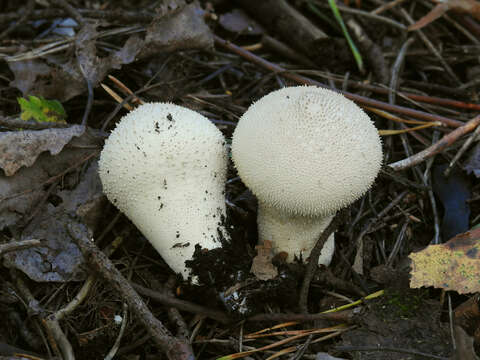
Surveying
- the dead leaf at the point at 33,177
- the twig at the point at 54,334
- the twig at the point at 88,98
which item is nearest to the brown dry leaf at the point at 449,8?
the twig at the point at 88,98

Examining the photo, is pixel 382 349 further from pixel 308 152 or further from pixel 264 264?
pixel 308 152

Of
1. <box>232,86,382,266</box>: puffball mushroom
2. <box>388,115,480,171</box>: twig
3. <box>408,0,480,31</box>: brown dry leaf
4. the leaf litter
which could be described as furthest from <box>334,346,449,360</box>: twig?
<box>408,0,480,31</box>: brown dry leaf

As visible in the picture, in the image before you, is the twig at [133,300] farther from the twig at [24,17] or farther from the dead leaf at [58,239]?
the twig at [24,17]

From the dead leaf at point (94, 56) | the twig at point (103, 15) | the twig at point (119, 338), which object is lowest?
the twig at point (119, 338)

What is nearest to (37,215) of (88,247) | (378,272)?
(88,247)

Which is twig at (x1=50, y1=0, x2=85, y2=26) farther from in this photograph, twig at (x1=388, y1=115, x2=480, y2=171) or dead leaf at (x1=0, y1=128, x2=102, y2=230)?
twig at (x1=388, y1=115, x2=480, y2=171)

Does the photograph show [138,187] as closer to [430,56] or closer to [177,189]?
[177,189]
